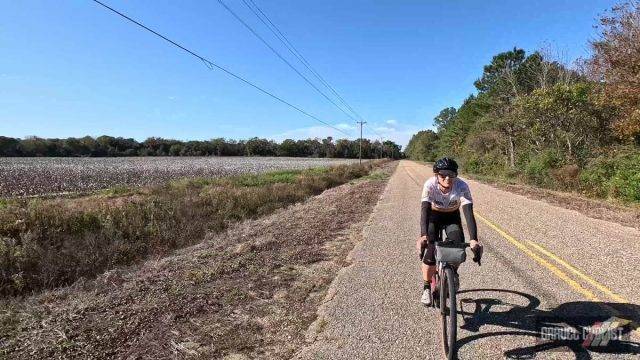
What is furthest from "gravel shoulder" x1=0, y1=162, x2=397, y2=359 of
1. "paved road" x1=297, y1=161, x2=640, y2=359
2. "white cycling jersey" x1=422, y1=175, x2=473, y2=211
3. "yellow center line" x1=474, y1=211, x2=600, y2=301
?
"yellow center line" x1=474, y1=211, x2=600, y2=301

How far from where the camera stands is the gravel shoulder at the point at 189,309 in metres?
4.54

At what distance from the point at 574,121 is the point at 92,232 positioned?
25080 millimetres

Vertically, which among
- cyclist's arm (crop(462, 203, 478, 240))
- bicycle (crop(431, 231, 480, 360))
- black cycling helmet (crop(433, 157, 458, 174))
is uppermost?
black cycling helmet (crop(433, 157, 458, 174))

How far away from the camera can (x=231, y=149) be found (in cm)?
12031

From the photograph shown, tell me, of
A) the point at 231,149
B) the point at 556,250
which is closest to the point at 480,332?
the point at 556,250

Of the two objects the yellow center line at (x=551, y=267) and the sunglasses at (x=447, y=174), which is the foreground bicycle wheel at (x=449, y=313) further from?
the yellow center line at (x=551, y=267)

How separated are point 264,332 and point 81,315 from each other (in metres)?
2.67

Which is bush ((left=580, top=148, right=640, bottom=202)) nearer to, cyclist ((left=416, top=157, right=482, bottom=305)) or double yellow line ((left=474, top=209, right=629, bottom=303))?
double yellow line ((left=474, top=209, right=629, bottom=303))

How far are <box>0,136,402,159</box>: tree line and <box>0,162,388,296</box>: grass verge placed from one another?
74.8 m

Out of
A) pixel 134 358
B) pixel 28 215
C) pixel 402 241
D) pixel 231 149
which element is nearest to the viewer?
pixel 134 358

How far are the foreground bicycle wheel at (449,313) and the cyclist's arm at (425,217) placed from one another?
2.00ft

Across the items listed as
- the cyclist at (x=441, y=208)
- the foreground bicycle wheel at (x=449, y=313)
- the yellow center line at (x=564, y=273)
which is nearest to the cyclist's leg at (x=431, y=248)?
the cyclist at (x=441, y=208)

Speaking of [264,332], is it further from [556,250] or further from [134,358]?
[556,250]

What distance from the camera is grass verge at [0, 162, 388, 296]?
8.72 meters
